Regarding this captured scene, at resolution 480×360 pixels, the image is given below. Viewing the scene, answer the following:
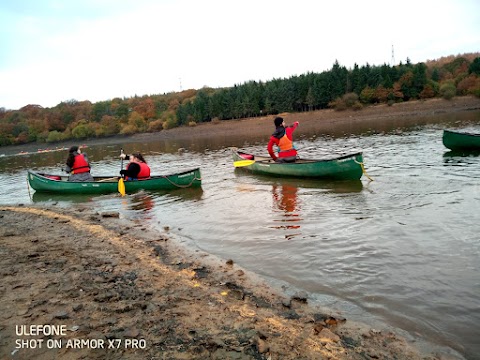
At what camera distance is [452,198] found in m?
8.74

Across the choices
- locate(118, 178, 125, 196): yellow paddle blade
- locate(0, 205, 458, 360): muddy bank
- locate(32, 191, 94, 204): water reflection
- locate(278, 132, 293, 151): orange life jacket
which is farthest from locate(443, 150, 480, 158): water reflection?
locate(32, 191, 94, 204): water reflection

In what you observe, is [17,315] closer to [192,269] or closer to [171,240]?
[192,269]

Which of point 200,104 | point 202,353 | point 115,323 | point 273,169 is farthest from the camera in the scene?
point 200,104

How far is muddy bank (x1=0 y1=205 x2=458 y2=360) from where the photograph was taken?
3.35 meters

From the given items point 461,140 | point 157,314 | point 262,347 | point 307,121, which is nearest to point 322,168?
point 461,140

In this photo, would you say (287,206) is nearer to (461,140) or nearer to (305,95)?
(461,140)

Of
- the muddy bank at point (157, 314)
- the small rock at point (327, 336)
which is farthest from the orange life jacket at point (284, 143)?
the small rock at point (327, 336)

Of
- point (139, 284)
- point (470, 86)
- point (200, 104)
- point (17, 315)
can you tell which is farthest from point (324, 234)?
point (200, 104)

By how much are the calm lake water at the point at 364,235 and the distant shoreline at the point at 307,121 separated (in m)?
37.0

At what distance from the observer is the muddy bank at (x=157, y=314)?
3354 mm

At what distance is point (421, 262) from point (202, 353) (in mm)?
4035

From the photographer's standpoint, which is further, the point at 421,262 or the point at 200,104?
the point at 200,104

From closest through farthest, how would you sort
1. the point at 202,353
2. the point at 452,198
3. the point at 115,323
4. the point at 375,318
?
the point at 202,353 < the point at 115,323 < the point at 375,318 < the point at 452,198

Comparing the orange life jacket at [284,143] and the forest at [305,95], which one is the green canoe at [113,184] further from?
the forest at [305,95]
